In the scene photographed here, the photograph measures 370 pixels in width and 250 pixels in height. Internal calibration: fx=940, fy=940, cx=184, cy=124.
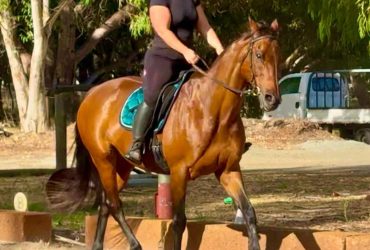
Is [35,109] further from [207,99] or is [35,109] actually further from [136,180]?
[207,99]

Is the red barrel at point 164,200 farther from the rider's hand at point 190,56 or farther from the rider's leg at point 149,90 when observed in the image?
the rider's hand at point 190,56

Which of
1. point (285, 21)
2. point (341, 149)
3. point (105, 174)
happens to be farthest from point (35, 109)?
point (105, 174)

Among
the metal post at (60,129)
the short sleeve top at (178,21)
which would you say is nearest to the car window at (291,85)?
the metal post at (60,129)

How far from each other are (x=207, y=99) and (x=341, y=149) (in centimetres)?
1773

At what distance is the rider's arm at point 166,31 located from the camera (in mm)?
7605

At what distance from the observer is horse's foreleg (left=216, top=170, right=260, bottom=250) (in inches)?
288

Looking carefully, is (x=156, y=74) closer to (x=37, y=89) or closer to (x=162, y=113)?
(x=162, y=113)

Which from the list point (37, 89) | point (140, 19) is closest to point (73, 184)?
point (140, 19)

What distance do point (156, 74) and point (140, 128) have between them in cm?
48

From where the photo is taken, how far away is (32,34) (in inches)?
1237

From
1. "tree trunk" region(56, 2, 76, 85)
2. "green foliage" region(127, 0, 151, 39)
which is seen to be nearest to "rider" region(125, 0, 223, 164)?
"green foliage" region(127, 0, 151, 39)

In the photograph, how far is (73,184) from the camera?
Result: 9.37 meters

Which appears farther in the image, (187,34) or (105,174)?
(105,174)

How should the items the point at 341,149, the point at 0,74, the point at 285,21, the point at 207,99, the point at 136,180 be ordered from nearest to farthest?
the point at 207,99 < the point at 136,180 < the point at 341,149 < the point at 285,21 < the point at 0,74
